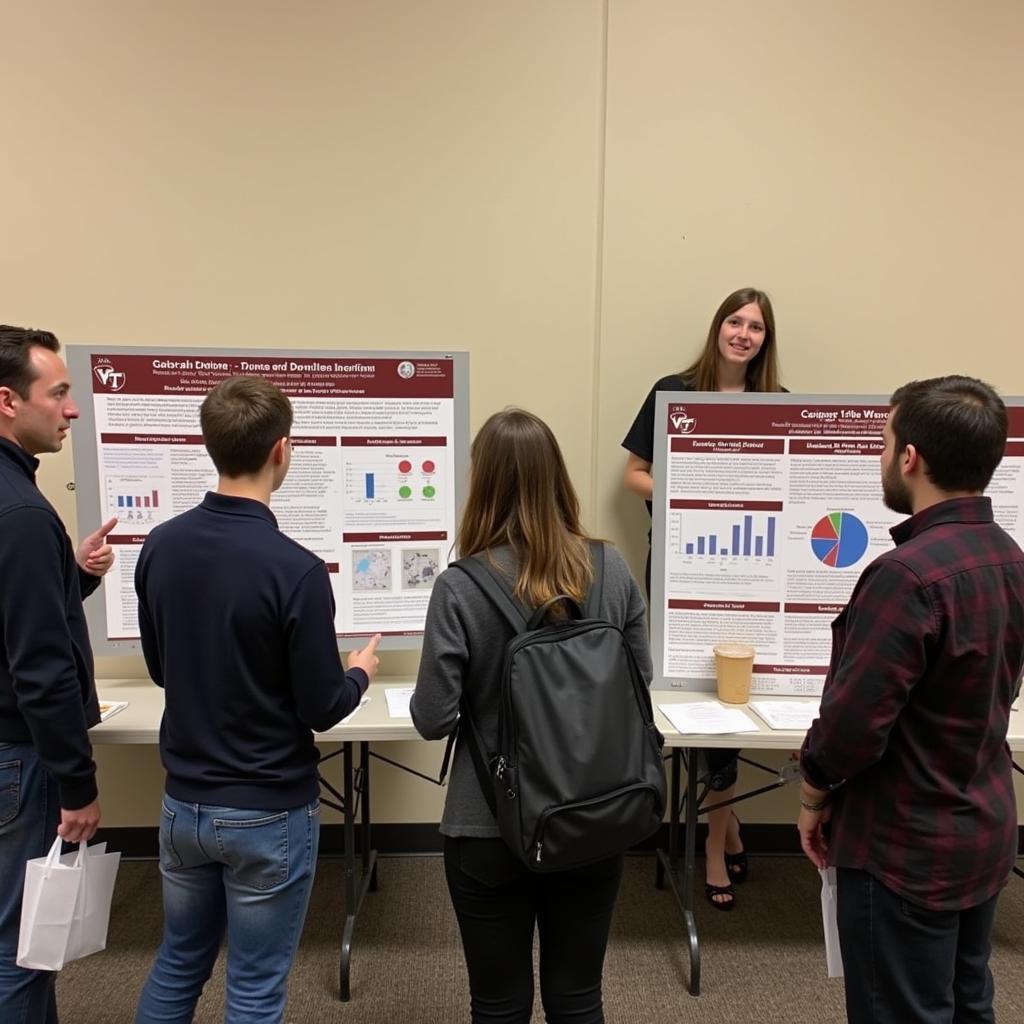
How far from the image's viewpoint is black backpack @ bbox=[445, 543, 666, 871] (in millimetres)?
1167

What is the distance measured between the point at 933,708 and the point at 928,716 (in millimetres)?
15

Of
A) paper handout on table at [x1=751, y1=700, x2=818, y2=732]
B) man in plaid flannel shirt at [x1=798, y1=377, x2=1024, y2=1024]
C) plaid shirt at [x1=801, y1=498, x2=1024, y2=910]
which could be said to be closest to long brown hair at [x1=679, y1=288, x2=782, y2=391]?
paper handout on table at [x1=751, y1=700, x2=818, y2=732]

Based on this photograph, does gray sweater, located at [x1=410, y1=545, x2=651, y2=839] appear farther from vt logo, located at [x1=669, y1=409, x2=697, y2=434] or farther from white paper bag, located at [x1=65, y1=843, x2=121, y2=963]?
vt logo, located at [x1=669, y1=409, x2=697, y2=434]

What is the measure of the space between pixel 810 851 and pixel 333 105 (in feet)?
8.10

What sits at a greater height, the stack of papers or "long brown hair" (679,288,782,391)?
"long brown hair" (679,288,782,391)

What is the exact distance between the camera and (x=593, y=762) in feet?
3.90

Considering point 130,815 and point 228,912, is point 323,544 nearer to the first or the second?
point 228,912

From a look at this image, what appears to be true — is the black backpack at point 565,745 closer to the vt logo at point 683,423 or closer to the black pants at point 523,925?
the black pants at point 523,925

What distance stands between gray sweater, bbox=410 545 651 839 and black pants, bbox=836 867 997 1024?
634 mm

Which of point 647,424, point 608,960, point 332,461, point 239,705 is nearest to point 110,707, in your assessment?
point 332,461

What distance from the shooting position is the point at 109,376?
207 cm

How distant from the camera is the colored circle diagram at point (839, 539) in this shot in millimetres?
2102

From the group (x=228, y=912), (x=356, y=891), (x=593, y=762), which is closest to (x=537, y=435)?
(x=593, y=762)

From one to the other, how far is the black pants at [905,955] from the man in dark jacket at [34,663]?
1.42m
